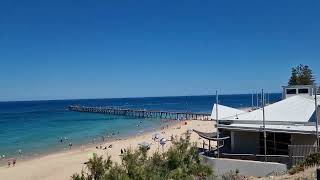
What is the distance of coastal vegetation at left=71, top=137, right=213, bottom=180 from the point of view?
14.8 meters

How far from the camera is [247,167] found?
20.3 m

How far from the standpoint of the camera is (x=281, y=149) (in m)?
21.2

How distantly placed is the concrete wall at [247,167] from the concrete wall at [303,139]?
180 centimetres

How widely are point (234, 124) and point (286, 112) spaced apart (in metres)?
2.96

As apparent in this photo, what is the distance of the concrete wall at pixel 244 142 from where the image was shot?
2209cm

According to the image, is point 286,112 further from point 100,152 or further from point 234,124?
point 100,152

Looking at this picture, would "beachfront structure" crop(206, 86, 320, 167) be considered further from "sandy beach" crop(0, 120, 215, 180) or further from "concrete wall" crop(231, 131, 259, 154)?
"sandy beach" crop(0, 120, 215, 180)

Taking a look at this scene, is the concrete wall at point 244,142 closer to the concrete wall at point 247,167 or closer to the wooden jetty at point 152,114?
the concrete wall at point 247,167

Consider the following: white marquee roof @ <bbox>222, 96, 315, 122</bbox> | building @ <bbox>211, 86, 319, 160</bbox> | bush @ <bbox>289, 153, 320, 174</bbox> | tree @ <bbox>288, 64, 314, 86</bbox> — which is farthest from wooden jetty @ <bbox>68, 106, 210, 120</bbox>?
bush @ <bbox>289, 153, 320, 174</bbox>

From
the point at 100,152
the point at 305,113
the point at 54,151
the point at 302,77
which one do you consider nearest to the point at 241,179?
the point at 305,113

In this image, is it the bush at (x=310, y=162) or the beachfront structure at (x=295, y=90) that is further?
the beachfront structure at (x=295, y=90)

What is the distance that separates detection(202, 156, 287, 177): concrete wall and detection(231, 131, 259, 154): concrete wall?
172cm

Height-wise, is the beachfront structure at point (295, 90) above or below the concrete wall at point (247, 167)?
above

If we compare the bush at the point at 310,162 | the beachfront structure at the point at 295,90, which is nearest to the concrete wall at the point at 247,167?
the bush at the point at 310,162
